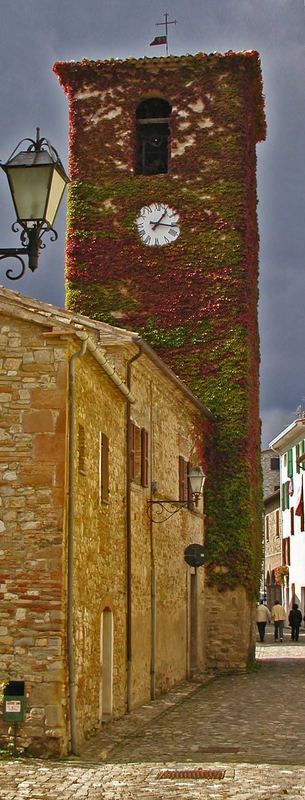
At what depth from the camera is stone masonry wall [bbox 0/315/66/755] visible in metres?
12.4

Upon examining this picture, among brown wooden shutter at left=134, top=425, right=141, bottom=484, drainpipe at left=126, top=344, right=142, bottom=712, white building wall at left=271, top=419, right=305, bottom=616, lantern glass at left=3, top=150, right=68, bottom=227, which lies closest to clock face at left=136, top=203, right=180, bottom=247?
brown wooden shutter at left=134, top=425, right=141, bottom=484

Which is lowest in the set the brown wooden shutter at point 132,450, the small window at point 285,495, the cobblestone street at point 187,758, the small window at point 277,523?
the cobblestone street at point 187,758

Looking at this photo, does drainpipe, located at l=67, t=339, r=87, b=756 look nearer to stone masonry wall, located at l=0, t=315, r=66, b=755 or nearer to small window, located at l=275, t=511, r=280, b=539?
stone masonry wall, located at l=0, t=315, r=66, b=755

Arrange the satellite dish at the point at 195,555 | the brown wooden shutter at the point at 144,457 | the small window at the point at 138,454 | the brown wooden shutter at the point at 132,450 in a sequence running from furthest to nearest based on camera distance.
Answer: the satellite dish at the point at 195,555
the brown wooden shutter at the point at 144,457
the small window at the point at 138,454
the brown wooden shutter at the point at 132,450

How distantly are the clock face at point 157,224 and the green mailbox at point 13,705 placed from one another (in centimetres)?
1728

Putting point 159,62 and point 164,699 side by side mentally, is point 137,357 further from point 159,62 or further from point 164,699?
point 159,62

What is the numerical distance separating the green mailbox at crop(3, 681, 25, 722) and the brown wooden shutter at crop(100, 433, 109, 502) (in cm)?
376

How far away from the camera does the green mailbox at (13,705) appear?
12.1 m

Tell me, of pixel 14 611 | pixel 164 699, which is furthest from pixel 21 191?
pixel 164 699

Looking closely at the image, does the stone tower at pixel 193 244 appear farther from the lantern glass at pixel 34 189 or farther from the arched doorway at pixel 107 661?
the lantern glass at pixel 34 189

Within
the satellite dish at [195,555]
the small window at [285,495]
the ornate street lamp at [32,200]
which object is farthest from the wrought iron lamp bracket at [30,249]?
the small window at [285,495]

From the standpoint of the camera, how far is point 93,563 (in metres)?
14.6

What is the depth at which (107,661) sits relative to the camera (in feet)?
52.1

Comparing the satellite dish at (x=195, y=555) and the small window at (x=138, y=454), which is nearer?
the small window at (x=138, y=454)
